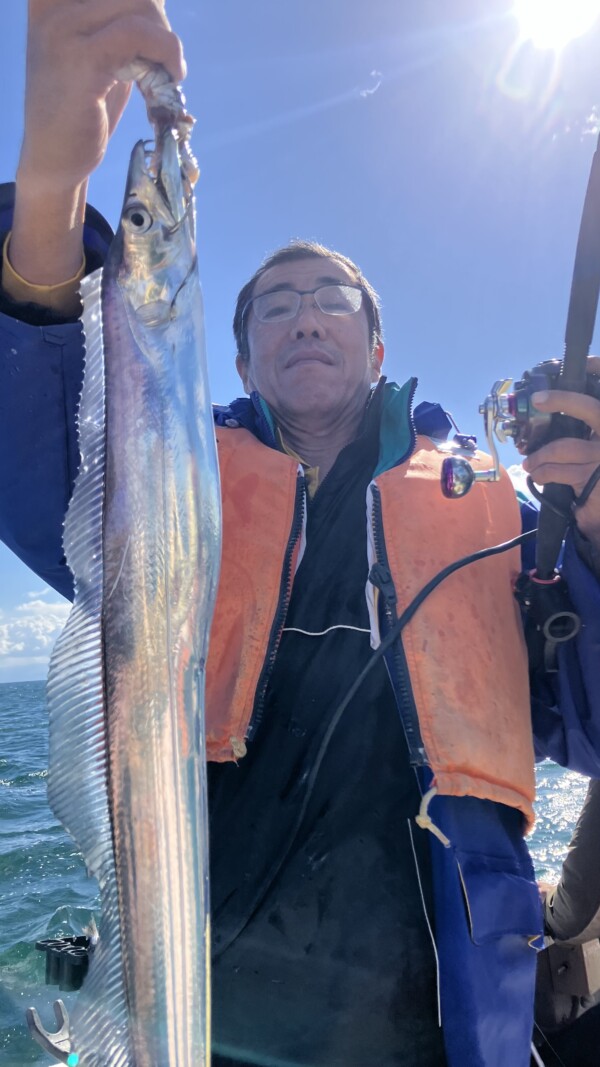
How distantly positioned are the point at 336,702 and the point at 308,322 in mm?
1634

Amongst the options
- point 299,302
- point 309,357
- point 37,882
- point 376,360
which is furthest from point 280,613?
point 37,882

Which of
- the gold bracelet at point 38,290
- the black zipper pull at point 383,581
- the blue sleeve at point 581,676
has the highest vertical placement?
the gold bracelet at point 38,290

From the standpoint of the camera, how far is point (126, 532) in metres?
1.28

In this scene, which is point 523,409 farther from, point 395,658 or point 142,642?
point 142,642

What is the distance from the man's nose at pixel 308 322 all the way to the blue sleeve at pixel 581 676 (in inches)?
54.2

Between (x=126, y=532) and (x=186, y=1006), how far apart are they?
0.91 m

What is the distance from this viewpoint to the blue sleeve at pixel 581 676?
2025 millimetres

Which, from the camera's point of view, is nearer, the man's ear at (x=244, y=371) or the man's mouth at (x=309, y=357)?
the man's mouth at (x=309, y=357)

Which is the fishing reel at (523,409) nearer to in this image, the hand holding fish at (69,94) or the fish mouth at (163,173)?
→ the fish mouth at (163,173)

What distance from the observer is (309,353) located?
2.70 m

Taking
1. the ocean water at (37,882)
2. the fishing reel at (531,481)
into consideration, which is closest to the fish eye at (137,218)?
the fishing reel at (531,481)

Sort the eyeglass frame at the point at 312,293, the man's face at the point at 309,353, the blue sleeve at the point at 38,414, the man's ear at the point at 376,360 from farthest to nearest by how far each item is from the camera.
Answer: the man's ear at the point at 376,360 → the eyeglass frame at the point at 312,293 → the man's face at the point at 309,353 → the blue sleeve at the point at 38,414

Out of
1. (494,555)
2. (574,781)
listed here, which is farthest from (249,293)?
(574,781)

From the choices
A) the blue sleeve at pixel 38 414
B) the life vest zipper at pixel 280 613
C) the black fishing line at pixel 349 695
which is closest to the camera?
the blue sleeve at pixel 38 414
